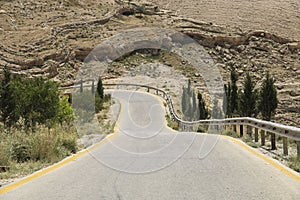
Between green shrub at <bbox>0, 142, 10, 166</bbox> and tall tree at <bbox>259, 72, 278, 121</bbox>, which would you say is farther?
tall tree at <bbox>259, 72, 278, 121</bbox>

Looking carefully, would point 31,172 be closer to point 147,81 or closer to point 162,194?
point 162,194

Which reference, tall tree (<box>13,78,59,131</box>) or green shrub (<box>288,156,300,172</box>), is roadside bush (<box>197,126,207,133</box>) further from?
green shrub (<box>288,156,300,172</box>)

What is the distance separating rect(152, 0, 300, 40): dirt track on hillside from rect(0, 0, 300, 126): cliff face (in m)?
6.06

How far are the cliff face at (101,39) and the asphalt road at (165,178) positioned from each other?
57.4 m

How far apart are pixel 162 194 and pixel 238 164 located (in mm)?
3154

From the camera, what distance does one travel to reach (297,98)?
70125 millimetres

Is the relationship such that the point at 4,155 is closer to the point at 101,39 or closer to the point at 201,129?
the point at 201,129

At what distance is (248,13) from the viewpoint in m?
127

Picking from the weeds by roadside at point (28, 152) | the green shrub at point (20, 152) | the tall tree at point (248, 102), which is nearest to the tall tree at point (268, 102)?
the tall tree at point (248, 102)

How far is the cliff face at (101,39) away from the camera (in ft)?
248

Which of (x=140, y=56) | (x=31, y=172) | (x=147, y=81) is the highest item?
(x=140, y=56)

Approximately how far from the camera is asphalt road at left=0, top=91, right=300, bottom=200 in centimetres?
631

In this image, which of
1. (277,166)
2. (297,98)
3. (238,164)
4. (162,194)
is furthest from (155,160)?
(297,98)

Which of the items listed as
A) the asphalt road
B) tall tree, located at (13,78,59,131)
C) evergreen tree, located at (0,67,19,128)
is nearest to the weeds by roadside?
the asphalt road
